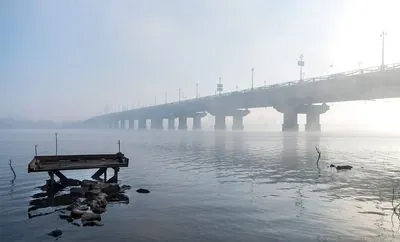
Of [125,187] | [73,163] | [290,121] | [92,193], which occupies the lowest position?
[125,187]

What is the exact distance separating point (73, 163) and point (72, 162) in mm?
479

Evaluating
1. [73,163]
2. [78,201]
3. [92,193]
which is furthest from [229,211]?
[73,163]

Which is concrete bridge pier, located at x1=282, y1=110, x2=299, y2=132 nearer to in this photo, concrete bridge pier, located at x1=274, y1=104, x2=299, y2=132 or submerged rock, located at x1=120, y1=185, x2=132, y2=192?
concrete bridge pier, located at x1=274, y1=104, x2=299, y2=132

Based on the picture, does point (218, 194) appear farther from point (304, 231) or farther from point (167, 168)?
point (167, 168)

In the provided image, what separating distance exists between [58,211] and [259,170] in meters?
21.7

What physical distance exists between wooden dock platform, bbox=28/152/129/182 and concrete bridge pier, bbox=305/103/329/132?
5293 inches

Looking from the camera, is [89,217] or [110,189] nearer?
[89,217]

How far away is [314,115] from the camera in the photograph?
156 metres

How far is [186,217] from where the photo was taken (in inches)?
679

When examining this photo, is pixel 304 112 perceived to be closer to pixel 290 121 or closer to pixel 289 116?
pixel 289 116

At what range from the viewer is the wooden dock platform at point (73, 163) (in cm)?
2541

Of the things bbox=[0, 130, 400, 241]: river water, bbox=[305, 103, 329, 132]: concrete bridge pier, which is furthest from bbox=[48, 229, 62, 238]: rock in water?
bbox=[305, 103, 329, 132]: concrete bridge pier

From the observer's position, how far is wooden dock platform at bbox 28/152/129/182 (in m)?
25.4

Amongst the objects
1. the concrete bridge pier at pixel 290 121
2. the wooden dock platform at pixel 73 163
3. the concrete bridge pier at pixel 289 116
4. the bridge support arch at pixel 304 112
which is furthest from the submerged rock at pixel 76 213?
the concrete bridge pier at pixel 290 121
